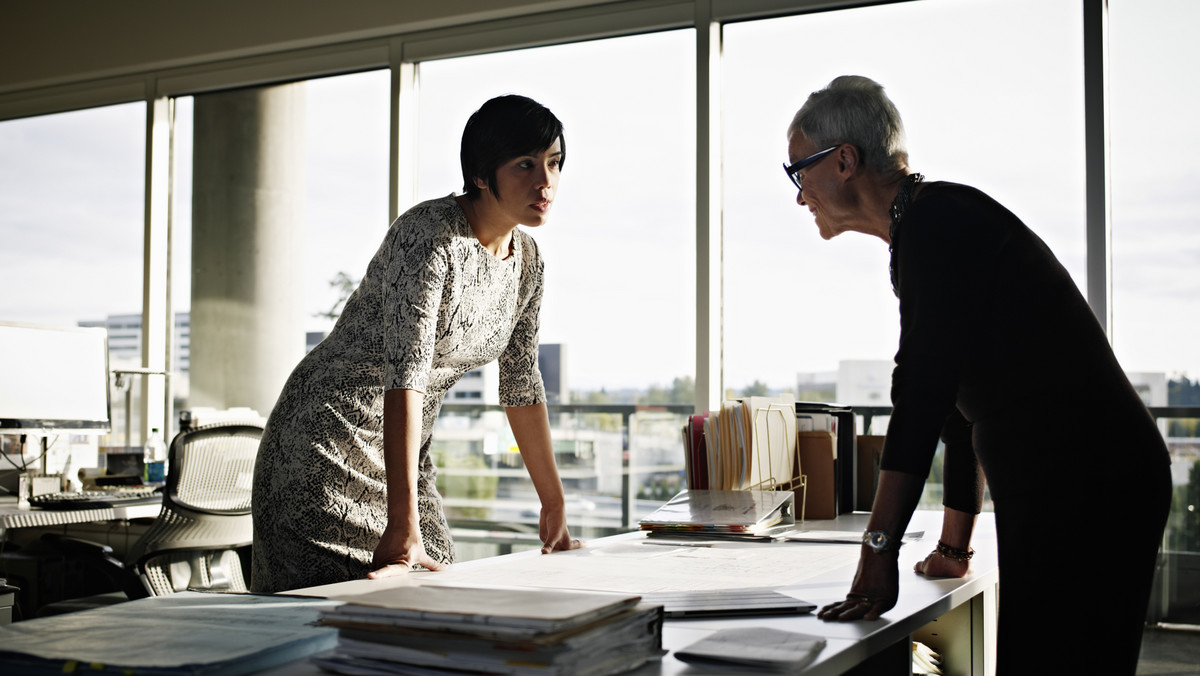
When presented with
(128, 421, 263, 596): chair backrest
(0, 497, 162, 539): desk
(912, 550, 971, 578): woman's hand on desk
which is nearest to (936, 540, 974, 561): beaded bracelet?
(912, 550, 971, 578): woman's hand on desk

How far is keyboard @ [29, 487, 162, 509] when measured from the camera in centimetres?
327

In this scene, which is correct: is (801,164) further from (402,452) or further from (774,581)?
(402,452)

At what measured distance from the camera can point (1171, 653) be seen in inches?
126

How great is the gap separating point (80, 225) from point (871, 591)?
195 inches

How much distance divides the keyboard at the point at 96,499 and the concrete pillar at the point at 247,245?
1094 mm

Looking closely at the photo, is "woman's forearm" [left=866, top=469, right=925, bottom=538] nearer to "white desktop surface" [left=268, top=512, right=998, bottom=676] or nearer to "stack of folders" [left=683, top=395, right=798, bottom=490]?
"white desktop surface" [left=268, top=512, right=998, bottom=676]

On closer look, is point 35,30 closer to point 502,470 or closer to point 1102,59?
point 502,470

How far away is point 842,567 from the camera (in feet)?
5.31

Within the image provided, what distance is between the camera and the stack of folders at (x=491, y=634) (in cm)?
85

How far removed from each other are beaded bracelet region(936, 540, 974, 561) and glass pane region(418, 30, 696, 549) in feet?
7.26

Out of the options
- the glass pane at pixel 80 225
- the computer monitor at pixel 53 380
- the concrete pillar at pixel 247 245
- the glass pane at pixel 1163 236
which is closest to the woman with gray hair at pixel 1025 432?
the glass pane at pixel 1163 236

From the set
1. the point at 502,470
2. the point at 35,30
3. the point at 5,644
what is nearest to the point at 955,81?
the point at 502,470

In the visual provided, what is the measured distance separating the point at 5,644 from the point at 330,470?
829 mm

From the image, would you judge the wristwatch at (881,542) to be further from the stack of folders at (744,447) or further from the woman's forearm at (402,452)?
the stack of folders at (744,447)
